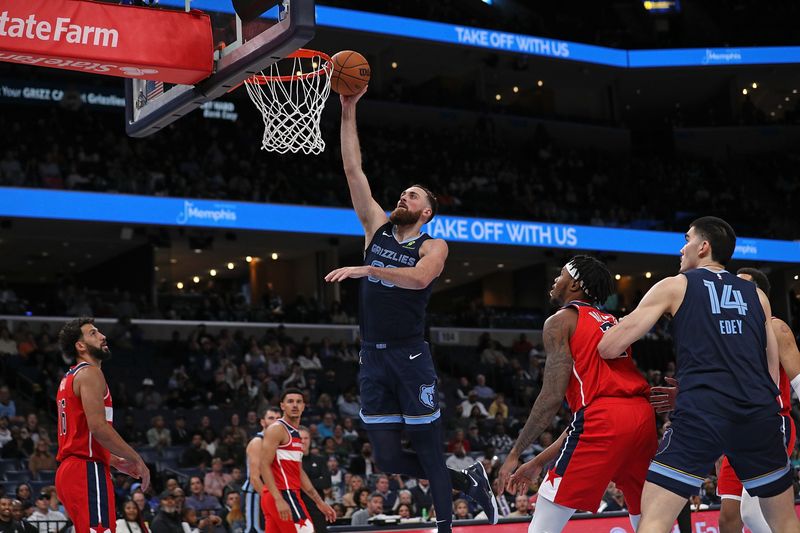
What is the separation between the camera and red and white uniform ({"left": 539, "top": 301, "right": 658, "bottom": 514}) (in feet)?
17.9

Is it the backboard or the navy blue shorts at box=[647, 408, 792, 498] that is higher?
the backboard

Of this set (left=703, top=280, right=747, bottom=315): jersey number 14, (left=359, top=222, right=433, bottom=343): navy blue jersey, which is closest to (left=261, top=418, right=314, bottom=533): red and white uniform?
(left=359, top=222, right=433, bottom=343): navy blue jersey

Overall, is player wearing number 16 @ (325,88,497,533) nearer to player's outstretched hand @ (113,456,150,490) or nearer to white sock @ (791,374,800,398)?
player's outstretched hand @ (113,456,150,490)

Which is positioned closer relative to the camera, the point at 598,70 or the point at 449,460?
the point at 449,460

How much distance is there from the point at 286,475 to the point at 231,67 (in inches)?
146

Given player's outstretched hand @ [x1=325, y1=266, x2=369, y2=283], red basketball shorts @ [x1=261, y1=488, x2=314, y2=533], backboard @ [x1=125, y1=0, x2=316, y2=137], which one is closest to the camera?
player's outstretched hand @ [x1=325, y1=266, x2=369, y2=283]

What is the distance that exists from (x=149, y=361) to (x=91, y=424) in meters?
15.2

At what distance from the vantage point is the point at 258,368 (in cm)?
2050

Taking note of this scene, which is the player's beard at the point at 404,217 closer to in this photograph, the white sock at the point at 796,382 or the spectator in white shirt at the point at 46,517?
the white sock at the point at 796,382

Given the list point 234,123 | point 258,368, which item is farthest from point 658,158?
point 258,368

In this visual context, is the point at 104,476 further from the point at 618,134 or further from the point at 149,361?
the point at 618,134

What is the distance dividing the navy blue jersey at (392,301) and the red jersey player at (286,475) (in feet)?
9.08

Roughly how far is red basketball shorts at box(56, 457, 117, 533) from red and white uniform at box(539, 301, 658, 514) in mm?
2921

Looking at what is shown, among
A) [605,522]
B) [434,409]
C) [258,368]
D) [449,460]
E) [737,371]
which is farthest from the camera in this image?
[258,368]
